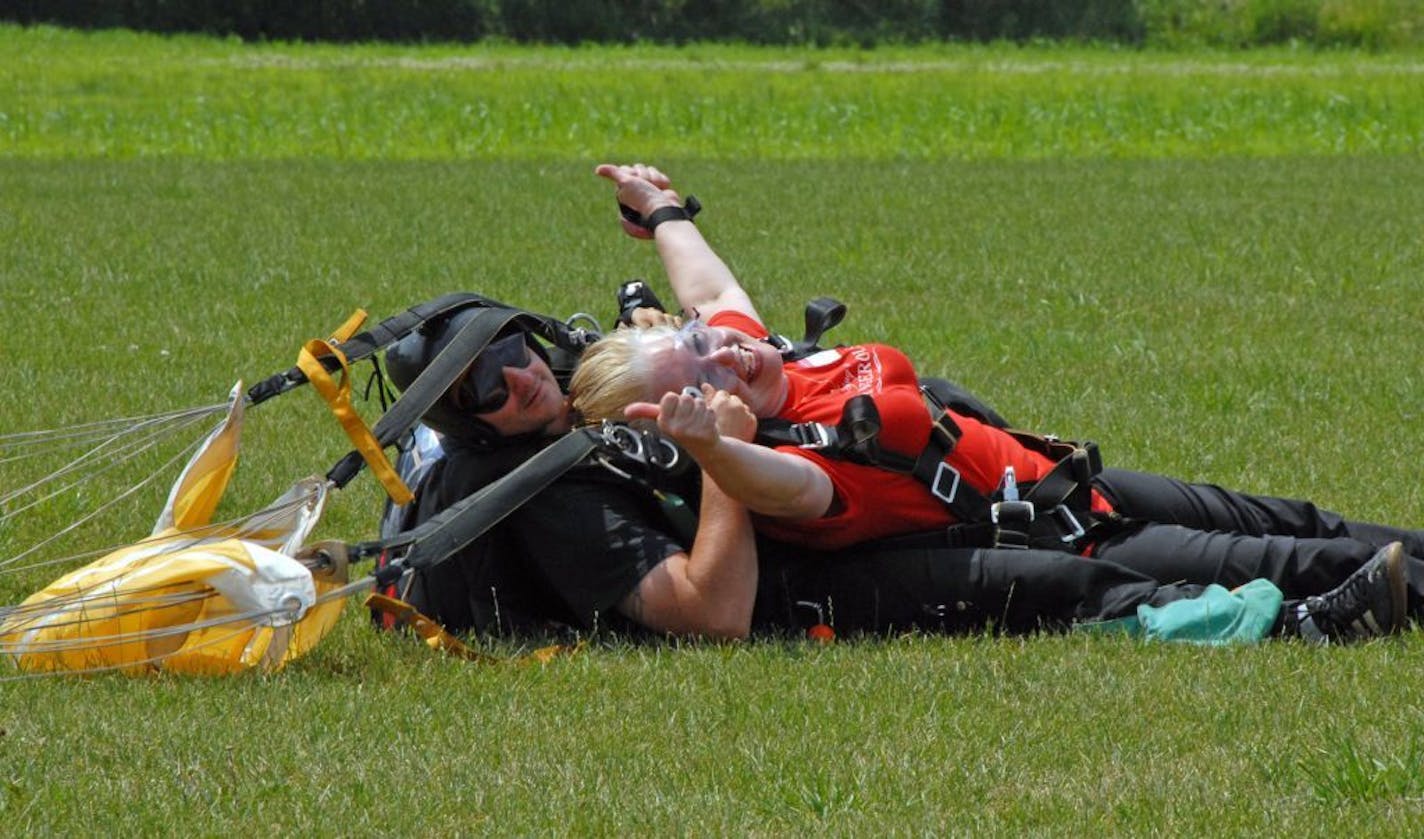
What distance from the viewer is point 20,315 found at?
11656 millimetres

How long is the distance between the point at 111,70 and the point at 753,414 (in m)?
34.3

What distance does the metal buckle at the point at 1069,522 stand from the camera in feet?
18.3

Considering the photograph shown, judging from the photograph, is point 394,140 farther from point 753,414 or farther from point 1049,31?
point 1049,31

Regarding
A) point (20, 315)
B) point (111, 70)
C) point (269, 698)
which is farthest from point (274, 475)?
point (111, 70)

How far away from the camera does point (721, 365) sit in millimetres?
5328

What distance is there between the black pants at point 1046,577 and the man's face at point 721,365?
0.50 metres

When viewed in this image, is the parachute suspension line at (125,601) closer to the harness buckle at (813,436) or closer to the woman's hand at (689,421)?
the woman's hand at (689,421)

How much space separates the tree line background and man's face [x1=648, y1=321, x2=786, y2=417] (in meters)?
52.2

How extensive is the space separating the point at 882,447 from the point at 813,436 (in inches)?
7.5

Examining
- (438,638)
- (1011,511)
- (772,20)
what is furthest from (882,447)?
(772,20)

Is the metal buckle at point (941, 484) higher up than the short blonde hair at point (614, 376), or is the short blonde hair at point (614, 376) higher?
the short blonde hair at point (614, 376)

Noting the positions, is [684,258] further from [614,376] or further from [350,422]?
[350,422]

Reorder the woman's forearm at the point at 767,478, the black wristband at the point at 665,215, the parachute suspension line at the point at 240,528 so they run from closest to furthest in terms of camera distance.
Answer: the woman's forearm at the point at 767,478 → the parachute suspension line at the point at 240,528 → the black wristband at the point at 665,215

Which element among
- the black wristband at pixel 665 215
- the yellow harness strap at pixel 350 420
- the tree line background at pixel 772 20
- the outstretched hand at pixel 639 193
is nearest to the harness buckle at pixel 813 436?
the yellow harness strap at pixel 350 420
